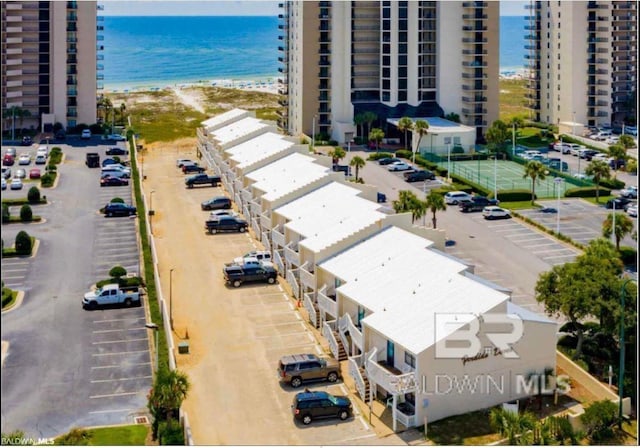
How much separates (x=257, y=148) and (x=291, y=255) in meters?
28.7

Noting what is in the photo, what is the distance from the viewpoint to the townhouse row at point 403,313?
95.0 ft

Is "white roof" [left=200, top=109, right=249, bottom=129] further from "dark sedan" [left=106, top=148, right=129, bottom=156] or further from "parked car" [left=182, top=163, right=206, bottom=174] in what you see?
"parked car" [left=182, top=163, right=206, bottom=174]

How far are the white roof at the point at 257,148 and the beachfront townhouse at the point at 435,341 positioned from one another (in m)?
32.3

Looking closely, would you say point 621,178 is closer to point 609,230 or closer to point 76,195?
point 609,230

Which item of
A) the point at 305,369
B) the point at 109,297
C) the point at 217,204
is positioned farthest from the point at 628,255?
the point at 109,297

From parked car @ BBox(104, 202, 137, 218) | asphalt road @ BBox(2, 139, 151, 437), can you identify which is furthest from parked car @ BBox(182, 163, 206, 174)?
asphalt road @ BBox(2, 139, 151, 437)

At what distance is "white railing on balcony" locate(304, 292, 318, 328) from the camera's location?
38.3 metres

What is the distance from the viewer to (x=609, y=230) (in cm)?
5031

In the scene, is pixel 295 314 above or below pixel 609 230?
below

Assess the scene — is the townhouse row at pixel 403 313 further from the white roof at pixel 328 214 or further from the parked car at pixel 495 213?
the parked car at pixel 495 213

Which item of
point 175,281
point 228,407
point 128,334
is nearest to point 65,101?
point 175,281

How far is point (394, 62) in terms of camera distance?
98312mm

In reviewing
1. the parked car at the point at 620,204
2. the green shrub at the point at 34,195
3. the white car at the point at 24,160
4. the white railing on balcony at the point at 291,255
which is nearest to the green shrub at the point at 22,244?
the green shrub at the point at 34,195

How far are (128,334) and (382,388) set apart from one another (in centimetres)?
1405
